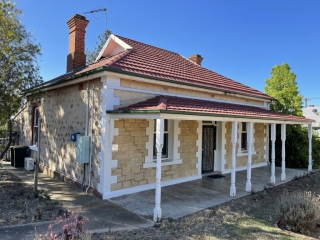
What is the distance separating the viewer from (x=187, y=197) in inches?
291

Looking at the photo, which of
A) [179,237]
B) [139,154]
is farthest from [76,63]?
[179,237]

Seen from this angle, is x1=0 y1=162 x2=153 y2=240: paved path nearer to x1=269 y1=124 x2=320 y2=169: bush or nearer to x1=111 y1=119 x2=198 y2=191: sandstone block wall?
x1=111 y1=119 x2=198 y2=191: sandstone block wall

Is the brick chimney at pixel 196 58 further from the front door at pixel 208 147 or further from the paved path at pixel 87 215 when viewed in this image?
the paved path at pixel 87 215

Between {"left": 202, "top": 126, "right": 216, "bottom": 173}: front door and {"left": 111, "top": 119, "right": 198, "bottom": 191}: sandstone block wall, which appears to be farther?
{"left": 202, "top": 126, "right": 216, "bottom": 173}: front door

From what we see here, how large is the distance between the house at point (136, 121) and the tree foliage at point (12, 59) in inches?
43.0

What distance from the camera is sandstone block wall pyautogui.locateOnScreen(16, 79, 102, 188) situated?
7461 mm

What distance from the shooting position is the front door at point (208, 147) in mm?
10547

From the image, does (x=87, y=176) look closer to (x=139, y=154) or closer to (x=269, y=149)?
(x=139, y=154)

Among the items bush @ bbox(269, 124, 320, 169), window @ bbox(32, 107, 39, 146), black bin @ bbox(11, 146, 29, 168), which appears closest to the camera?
black bin @ bbox(11, 146, 29, 168)

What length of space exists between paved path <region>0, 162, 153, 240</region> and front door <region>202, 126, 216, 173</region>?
17.2 ft

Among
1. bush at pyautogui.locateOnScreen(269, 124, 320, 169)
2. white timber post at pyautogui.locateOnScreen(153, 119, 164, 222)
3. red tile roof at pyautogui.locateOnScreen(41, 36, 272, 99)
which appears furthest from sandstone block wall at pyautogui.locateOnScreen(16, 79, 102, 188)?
bush at pyautogui.locateOnScreen(269, 124, 320, 169)

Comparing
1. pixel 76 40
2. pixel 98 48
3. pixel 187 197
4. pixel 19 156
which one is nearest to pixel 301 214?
pixel 187 197

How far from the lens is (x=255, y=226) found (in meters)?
5.29

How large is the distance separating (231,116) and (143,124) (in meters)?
2.87
